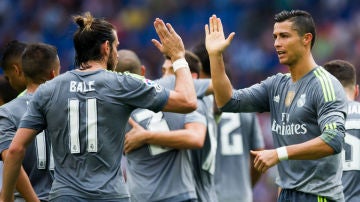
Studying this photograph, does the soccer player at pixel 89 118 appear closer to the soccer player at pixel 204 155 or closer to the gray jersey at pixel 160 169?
the gray jersey at pixel 160 169

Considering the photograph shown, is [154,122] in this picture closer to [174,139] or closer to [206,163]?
[174,139]

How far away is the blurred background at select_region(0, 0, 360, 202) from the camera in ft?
62.9

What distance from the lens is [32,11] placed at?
21.8m

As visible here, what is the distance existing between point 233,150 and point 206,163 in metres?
0.93

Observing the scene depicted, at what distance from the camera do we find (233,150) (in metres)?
10.5

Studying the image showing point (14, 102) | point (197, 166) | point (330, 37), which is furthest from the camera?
point (330, 37)

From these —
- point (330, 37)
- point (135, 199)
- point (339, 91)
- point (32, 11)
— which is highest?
point (32, 11)

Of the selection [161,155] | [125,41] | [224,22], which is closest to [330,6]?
[224,22]

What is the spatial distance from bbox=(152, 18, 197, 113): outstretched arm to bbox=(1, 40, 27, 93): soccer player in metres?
2.07

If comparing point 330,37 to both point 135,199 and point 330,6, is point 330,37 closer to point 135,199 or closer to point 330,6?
point 330,6

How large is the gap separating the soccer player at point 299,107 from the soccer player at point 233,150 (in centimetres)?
262

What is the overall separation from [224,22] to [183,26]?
1.01m

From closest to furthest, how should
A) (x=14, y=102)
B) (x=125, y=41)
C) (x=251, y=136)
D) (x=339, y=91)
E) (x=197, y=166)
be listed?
1. (x=339, y=91)
2. (x=14, y=102)
3. (x=197, y=166)
4. (x=251, y=136)
5. (x=125, y=41)

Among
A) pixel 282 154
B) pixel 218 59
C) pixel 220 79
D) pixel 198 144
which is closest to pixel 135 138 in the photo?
pixel 198 144
